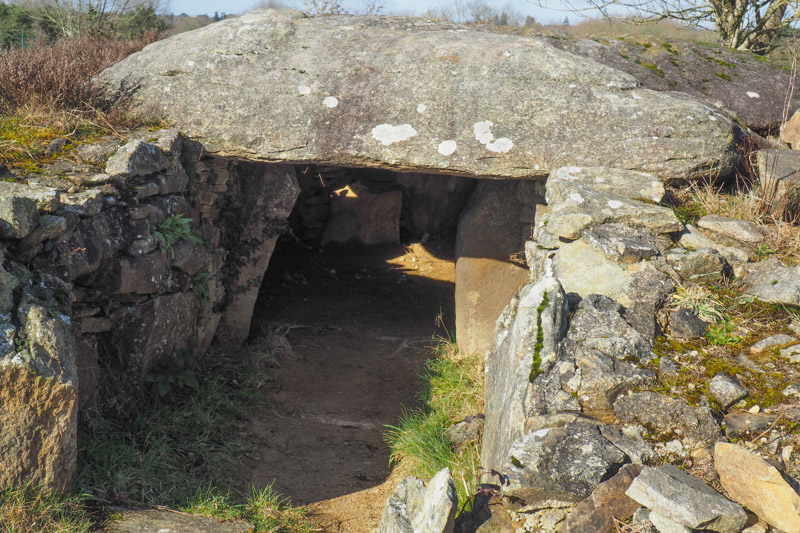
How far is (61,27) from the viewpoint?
1168cm

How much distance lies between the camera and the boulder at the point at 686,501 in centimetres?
232

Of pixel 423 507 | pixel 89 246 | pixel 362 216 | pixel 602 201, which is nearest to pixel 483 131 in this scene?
pixel 602 201

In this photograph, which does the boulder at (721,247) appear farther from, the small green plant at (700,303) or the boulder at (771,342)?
the boulder at (771,342)

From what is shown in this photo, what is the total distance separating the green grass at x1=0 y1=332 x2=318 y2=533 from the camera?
2984 mm

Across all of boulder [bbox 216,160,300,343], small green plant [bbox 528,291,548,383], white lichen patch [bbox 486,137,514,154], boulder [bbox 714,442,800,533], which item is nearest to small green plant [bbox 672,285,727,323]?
small green plant [bbox 528,291,548,383]

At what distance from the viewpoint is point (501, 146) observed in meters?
4.50

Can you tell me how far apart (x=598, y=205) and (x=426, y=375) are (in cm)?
227

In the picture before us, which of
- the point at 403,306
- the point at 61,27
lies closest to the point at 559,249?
the point at 403,306

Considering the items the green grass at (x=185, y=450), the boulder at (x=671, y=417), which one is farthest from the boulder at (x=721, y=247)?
the green grass at (x=185, y=450)

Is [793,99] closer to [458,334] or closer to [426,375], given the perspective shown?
[458,334]

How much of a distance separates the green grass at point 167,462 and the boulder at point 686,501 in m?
1.99

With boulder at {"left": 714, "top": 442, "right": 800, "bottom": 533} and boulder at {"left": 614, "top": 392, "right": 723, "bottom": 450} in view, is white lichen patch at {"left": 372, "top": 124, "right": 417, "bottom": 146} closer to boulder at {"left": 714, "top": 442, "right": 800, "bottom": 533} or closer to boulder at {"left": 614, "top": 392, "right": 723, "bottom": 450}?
boulder at {"left": 614, "top": 392, "right": 723, "bottom": 450}

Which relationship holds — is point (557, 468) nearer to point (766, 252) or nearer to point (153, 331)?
point (766, 252)

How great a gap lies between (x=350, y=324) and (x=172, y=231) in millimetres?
2768
